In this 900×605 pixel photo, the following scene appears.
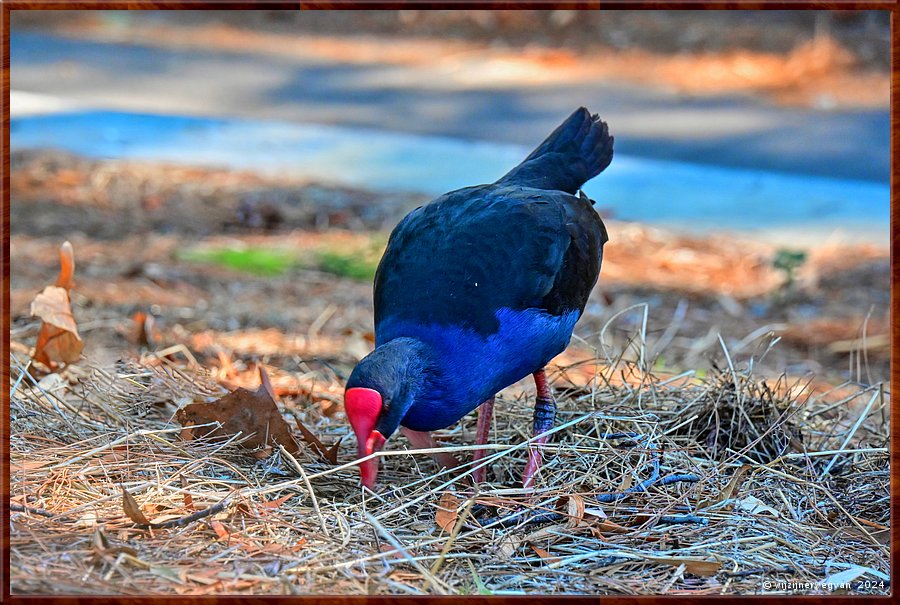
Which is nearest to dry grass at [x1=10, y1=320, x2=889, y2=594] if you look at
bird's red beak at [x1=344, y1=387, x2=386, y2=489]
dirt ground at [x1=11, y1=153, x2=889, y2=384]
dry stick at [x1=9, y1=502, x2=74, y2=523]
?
dry stick at [x1=9, y1=502, x2=74, y2=523]

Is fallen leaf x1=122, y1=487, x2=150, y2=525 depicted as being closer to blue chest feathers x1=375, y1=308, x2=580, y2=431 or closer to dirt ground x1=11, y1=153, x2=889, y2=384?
blue chest feathers x1=375, y1=308, x2=580, y2=431

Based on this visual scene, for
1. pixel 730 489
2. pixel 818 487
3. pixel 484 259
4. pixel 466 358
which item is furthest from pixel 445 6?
pixel 818 487

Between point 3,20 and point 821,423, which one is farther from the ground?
point 3,20

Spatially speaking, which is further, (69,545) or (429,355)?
(429,355)

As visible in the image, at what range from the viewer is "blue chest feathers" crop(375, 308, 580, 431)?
9.98ft

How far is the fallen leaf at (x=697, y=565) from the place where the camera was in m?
2.64

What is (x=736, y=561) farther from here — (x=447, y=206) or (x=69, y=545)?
(x=69, y=545)

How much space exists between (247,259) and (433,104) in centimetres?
382

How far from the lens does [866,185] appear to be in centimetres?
780

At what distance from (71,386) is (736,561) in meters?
2.44

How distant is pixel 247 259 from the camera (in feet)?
20.7

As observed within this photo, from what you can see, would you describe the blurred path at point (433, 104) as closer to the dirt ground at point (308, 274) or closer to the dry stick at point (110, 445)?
the dirt ground at point (308, 274)

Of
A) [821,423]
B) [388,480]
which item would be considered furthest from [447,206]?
[821,423]

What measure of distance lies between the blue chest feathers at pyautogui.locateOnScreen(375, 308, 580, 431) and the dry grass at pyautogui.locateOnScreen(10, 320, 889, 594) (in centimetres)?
16
